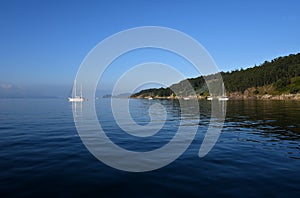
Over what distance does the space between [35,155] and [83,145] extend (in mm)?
5003

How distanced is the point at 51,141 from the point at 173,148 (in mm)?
12962

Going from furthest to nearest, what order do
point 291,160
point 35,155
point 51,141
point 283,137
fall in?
point 283,137, point 51,141, point 35,155, point 291,160

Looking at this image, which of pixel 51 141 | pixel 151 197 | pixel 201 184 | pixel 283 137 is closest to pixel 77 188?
pixel 151 197

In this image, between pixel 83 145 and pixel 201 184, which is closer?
pixel 201 184

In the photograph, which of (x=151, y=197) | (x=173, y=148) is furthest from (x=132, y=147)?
(x=151, y=197)

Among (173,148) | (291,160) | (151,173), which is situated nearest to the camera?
(151,173)

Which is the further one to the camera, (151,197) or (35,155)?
(35,155)

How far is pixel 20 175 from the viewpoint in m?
13.2

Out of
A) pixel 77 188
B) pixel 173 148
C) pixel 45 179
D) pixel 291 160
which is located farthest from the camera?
pixel 173 148

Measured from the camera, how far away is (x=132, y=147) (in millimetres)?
21531

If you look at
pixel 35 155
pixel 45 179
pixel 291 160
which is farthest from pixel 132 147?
pixel 291 160

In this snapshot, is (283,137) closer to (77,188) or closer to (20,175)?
(77,188)

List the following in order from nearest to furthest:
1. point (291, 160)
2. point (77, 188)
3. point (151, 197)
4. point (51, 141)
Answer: point (151, 197)
point (77, 188)
point (291, 160)
point (51, 141)

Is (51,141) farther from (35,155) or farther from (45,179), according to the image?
(45,179)
